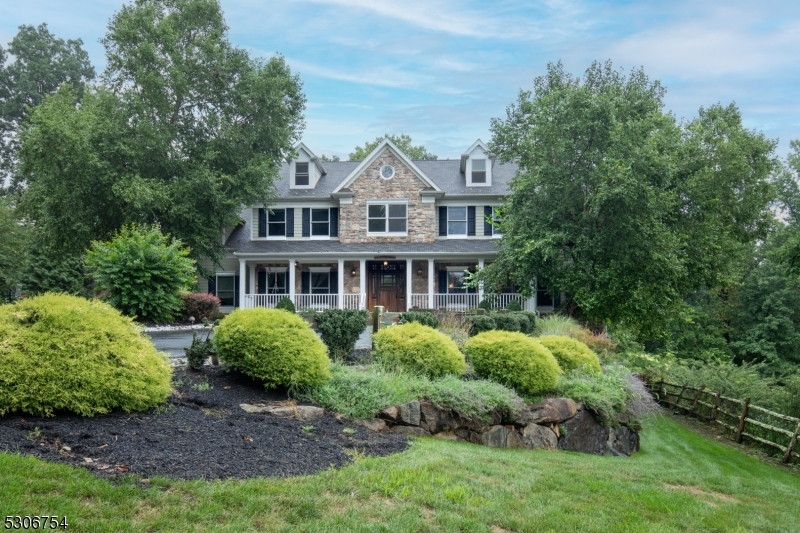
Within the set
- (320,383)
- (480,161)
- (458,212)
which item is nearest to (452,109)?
(480,161)

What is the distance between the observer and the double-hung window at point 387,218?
983 inches

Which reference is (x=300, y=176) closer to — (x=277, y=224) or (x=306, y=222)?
(x=306, y=222)

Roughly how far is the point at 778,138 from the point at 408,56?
20967 mm

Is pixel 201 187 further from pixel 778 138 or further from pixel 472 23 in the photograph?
pixel 778 138

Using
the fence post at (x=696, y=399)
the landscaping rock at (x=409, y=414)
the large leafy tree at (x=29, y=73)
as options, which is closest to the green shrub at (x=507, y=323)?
the fence post at (x=696, y=399)

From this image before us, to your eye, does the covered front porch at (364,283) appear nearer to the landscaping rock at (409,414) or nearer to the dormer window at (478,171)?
the dormer window at (478,171)

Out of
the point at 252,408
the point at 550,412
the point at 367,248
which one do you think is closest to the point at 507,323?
the point at 550,412

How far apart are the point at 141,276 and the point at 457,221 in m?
16.8

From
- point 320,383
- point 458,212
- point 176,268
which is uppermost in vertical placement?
point 458,212

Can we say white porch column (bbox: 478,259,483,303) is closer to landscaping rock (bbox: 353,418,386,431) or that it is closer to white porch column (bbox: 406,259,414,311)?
white porch column (bbox: 406,259,414,311)

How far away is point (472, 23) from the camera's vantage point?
9.51m

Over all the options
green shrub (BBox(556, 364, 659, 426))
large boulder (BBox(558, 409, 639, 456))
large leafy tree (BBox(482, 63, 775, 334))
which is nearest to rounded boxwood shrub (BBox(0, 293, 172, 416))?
large boulder (BBox(558, 409, 639, 456))

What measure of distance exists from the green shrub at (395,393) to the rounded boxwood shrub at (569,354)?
2.61 metres

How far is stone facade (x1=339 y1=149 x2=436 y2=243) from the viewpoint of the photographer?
24859 millimetres
